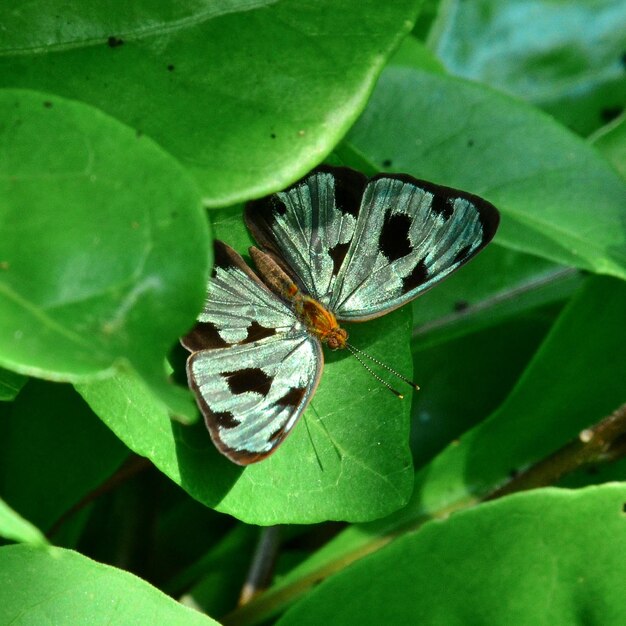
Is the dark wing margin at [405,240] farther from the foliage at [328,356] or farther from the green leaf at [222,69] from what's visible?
the green leaf at [222,69]

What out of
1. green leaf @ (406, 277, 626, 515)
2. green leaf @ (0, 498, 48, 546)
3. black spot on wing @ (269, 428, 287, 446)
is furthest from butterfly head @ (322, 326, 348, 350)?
green leaf @ (0, 498, 48, 546)

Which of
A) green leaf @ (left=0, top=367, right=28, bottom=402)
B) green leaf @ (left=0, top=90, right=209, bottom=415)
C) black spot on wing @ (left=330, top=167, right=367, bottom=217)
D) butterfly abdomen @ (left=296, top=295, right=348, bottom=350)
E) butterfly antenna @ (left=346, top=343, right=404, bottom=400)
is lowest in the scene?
butterfly abdomen @ (left=296, top=295, right=348, bottom=350)

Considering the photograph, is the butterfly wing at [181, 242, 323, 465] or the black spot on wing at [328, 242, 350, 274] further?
the black spot on wing at [328, 242, 350, 274]

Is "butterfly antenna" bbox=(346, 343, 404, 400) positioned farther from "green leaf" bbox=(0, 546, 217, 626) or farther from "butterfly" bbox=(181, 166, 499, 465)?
"green leaf" bbox=(0, 546, 217, 626)

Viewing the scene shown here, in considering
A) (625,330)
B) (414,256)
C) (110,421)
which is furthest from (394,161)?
(110,421)

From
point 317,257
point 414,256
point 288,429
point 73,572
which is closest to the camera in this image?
point 73,572

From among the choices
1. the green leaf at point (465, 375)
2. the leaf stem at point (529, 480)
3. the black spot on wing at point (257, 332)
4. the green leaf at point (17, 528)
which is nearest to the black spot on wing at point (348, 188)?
the black spot on wing at point (257, 332)

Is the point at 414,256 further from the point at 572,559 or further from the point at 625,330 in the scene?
the point at 572,559
